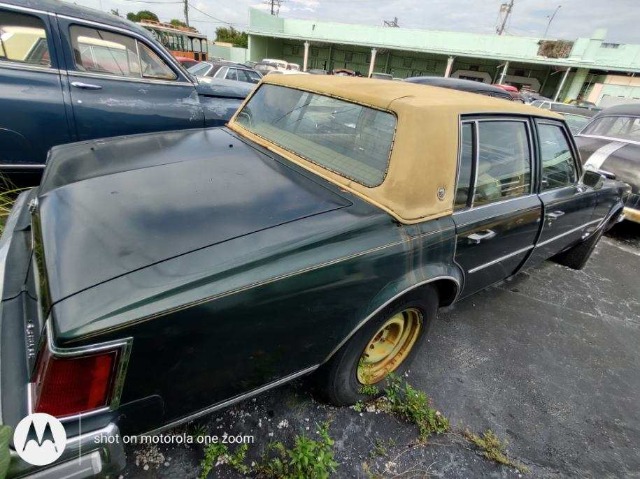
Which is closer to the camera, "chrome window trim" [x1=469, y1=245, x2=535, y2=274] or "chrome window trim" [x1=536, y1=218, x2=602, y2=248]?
"chrome window trim" [x1=469, y1=245, x2=535, y2=274]

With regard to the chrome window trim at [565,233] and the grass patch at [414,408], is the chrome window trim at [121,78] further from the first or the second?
the chrome window trim at [565,233]

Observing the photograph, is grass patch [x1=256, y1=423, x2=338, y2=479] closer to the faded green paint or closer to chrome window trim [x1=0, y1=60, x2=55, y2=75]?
chrome window trim [x1=0, y1=60, x2=55, y2=75]

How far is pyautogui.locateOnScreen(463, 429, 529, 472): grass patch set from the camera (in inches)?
74.4

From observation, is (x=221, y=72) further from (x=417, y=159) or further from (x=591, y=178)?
(x=417, y=159)

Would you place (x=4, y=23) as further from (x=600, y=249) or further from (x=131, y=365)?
(x=600, y=249)

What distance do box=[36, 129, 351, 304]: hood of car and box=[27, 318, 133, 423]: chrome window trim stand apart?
147mm

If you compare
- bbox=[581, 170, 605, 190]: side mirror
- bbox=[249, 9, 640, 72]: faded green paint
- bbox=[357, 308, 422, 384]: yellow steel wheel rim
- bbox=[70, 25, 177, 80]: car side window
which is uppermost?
bbox=[249, 9, 640, 72]: faded green paint

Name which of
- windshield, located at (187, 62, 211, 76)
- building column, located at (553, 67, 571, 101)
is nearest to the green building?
building column, located at (553, 67, 571, 101)

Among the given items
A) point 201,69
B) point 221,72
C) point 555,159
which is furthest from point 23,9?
point 201,69

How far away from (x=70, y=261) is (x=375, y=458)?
1664 mm

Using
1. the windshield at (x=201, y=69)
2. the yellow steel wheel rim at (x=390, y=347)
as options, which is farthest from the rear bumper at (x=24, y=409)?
the windshield at (x=201, y=69)

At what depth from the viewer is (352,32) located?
30.3 meters

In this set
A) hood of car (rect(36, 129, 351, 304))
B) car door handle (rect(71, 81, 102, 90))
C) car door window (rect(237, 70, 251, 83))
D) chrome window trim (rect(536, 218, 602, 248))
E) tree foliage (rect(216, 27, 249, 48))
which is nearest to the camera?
hood of car (rect(36, 129, 351, 304))

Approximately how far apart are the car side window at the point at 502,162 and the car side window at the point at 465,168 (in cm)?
8
